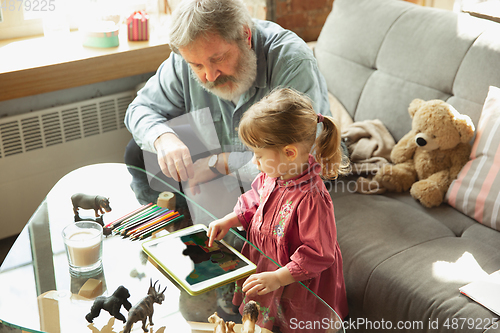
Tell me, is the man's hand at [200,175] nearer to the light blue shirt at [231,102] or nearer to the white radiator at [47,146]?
the light blue shirt at [231,102]

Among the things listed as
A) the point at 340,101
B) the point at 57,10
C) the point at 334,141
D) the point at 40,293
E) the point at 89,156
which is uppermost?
the point at 57,10

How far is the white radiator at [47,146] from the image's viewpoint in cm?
198

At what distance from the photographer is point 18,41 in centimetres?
218

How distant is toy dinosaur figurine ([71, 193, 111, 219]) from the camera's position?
1.32 meters

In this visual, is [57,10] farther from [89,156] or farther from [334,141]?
[334,141]

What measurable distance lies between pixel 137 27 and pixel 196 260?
1.48 m

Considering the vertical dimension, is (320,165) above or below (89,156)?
above

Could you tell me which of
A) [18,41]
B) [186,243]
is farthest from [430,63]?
[18,41]

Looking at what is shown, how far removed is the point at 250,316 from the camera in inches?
36.5

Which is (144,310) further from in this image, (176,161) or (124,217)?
(176,161)

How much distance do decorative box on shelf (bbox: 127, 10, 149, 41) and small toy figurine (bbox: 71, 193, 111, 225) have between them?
110 centimetres

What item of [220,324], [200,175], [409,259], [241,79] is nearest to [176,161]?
[200,175]

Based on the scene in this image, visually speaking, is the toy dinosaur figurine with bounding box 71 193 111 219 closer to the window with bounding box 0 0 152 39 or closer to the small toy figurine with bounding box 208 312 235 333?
the small toy figurine with bounding box 208 312 235 333

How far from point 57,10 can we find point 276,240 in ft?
5.47
